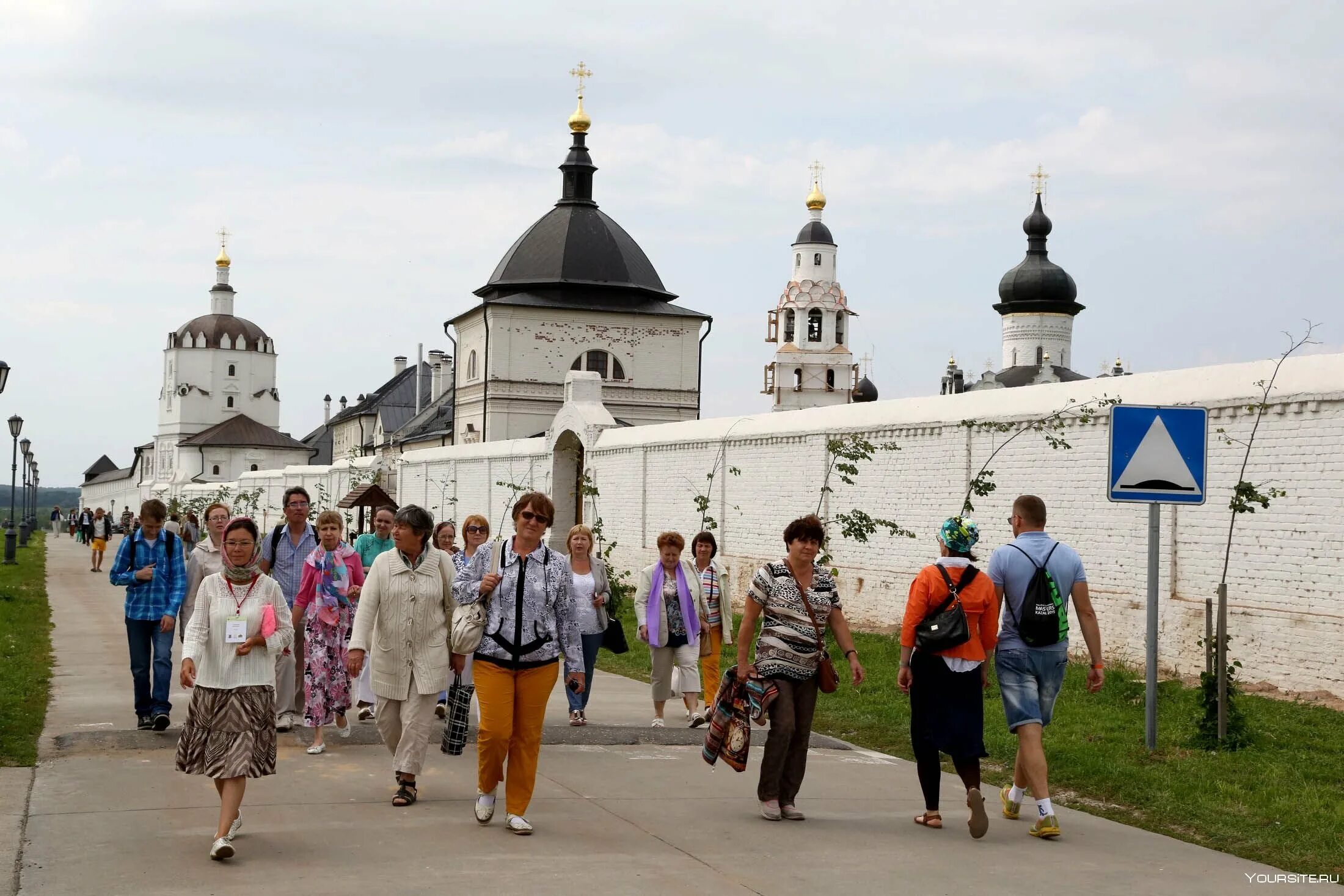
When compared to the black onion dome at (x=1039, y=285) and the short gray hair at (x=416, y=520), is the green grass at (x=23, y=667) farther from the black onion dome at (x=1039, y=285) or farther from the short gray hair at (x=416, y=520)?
the black onion dome at (x=1039, y=285)

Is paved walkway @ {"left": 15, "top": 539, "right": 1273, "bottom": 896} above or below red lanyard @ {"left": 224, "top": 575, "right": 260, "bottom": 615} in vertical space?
below

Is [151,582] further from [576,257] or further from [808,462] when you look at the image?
[576,257]

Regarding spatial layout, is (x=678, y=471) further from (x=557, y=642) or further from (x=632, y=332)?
(x=632, y=332)

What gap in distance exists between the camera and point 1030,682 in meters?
8.44

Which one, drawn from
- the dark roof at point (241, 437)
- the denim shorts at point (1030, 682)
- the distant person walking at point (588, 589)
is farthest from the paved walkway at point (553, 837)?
the dark roof at point (241, 437)

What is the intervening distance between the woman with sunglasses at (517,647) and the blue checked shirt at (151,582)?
3.89 m

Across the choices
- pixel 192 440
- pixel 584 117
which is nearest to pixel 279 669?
pixel 584 117

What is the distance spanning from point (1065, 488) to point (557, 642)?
9.50 metres

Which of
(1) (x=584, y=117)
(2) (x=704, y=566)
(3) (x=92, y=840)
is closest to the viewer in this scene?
(3) (x=92, y=840)

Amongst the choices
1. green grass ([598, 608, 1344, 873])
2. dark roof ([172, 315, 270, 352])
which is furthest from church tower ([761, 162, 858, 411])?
green grass ([598, 608, 1344, 873])

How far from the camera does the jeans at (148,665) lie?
11109mm

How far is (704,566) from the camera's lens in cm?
1305

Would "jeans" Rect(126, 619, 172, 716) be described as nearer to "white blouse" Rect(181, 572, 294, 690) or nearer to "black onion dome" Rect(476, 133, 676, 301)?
"white blouse" Rect(181, 572, 294, 690)

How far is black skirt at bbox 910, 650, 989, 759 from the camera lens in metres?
Result: 8.25
